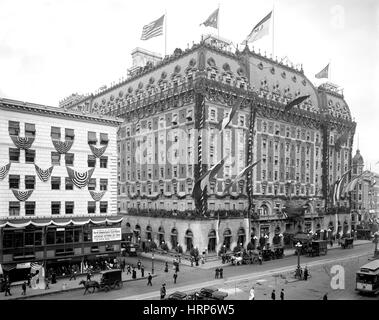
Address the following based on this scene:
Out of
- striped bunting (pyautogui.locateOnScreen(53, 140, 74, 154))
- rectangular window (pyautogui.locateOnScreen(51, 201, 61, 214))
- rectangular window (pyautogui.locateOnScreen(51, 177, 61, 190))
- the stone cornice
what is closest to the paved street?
rectangular window (pyautogui.locateOnScreen(51, 201, 61, 214))

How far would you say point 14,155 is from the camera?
1635 inches

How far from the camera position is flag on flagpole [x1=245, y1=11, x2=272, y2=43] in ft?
180

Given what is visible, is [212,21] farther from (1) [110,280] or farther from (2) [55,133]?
(1) [110,280]

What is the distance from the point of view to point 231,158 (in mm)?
64062

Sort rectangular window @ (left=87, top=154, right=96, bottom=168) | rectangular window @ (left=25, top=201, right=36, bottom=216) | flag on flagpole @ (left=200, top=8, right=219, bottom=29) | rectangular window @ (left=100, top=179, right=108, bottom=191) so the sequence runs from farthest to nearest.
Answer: flag on flagpole @ (left=200, top=8, right=219, bottom=29), rectangular window @ (left=100, top=179, right=108, bottom=191), rectangular window @ (left=87, top=154, right=96, bottom=168), rectangular window @ (left=25, top=201, right=36, bottom=216)

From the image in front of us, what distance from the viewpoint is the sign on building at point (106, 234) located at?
46.4m

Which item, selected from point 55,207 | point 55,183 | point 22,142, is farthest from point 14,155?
point 55,207

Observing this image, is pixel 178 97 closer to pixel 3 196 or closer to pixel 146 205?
pixel 146 205

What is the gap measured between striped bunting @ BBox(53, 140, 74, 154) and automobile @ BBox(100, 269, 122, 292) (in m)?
15.6

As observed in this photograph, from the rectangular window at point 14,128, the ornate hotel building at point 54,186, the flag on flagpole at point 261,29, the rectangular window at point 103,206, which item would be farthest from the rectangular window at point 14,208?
the flag on flagpole at point 261,29

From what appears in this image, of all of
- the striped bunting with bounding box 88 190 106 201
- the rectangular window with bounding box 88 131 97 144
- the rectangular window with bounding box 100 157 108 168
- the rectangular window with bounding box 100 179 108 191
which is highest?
the rectangular window with bounding box 88 131 97 144

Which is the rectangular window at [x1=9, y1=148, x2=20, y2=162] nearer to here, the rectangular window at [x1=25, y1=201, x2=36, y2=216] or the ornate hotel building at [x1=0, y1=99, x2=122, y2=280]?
the ornate hotel building at [x1=0, y1=99, x2=122, y2=280]

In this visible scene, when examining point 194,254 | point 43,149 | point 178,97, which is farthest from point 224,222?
point 43,149

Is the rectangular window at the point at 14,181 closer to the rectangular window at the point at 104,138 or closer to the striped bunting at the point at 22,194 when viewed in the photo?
the striped bunting at the point at 22,194
